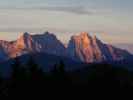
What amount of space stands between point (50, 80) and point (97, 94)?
1284 centimetres

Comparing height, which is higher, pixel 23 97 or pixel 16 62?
pixel 16 62

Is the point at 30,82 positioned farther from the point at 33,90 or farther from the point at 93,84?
the point at 93,84

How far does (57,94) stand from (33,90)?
6872 mm

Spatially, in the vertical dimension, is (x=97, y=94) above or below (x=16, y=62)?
below

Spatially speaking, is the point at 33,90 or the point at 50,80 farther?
the point at 50,80

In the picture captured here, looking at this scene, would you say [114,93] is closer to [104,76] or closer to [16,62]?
[104,76]

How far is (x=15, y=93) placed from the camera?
399 ft

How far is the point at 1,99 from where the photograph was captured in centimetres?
12138

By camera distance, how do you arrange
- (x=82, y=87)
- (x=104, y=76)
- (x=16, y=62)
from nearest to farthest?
1. (x=16, y=62)
2. (x=104, y=76)
3. (x=82, y=87)

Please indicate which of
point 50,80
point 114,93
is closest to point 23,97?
point 50,80

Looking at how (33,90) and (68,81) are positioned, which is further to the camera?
(68,81)

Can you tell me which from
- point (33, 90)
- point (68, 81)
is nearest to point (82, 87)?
point (68, 81)

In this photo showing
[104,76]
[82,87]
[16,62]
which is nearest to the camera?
[16,62]

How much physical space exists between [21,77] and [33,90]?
4.60 meters
